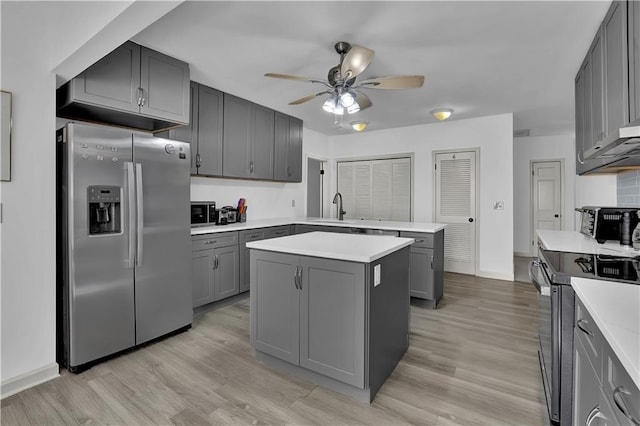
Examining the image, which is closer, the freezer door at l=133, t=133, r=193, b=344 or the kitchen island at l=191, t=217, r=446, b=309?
the freezer door at l=133, t=133, r=193, b=344

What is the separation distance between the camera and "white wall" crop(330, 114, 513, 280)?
184 inches

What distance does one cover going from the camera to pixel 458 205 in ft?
16.7

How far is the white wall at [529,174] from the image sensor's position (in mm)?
6082

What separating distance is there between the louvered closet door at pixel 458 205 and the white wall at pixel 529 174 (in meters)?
2.28

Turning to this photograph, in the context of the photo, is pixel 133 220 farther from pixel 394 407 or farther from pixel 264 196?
pixel 264 196

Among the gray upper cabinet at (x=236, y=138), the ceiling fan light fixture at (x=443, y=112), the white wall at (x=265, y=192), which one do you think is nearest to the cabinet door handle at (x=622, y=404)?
the gray upper cabinet at (x=236, y=138)

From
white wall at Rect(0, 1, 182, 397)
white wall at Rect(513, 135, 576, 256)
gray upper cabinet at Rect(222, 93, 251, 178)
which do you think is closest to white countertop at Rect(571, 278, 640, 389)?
white wall at Rect(0, 1, 182, 397)

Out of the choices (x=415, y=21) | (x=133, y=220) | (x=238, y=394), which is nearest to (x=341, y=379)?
(x=238, y=394)

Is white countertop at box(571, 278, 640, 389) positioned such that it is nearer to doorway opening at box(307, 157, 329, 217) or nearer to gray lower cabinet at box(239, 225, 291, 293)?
gray lower cabinet at box(239, 225, 291, 293)

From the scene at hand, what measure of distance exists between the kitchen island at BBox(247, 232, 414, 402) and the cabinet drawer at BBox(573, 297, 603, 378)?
97 centimetres

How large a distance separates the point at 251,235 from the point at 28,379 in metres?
2.25

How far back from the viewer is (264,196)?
16.3ft

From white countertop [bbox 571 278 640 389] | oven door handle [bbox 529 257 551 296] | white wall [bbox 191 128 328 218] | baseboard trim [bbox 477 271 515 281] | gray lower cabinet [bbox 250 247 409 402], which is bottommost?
baseboard trim [bbox 477 271 515 281]

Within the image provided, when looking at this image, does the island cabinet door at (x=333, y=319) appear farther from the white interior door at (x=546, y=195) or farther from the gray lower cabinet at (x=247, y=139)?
the white interior door at (x=546, y=195)
